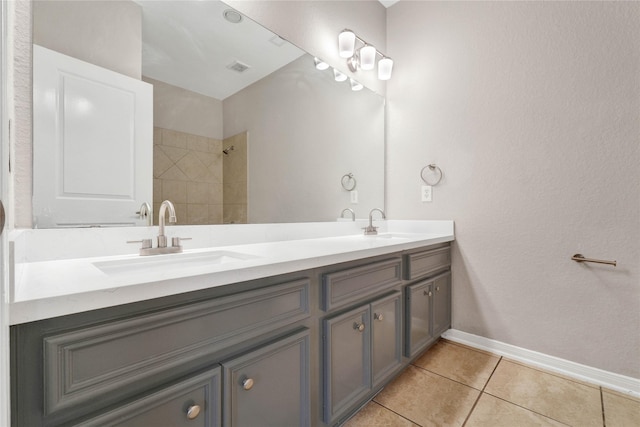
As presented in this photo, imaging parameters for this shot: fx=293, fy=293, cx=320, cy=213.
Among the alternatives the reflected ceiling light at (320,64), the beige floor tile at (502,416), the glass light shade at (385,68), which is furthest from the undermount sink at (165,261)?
the glass light shade at (385,68)

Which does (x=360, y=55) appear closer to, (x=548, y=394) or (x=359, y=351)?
(x=359, y=351)

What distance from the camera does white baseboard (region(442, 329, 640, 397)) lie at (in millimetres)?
1460

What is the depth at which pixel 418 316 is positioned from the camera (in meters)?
1.64

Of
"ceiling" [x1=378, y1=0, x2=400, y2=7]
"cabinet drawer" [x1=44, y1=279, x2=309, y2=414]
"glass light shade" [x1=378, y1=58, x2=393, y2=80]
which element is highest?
"ceiling" [x1=378, y1=0, x2=400, y2=7]

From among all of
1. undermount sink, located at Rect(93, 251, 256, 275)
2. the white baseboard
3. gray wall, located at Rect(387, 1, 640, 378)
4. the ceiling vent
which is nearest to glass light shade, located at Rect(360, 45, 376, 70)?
gray wall, located at Rect(387, 1, 640, 378)

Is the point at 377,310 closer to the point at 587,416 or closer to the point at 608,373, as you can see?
the point at 587,416

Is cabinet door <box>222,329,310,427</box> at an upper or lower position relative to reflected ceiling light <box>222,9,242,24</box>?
lower

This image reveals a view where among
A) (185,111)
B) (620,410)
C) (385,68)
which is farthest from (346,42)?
(620,410)

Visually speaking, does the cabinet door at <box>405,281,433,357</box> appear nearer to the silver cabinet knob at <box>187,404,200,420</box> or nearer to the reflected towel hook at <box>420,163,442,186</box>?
the reflected towel hook at <box>420,163,442,186</box>

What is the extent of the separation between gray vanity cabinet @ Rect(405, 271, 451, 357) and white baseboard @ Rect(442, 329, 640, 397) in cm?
15

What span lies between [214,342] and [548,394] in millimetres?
1644

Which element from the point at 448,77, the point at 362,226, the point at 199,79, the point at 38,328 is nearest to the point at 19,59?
the point at 199,79

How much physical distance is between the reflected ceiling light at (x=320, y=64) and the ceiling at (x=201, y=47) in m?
0.34

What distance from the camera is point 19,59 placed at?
3.00ft
